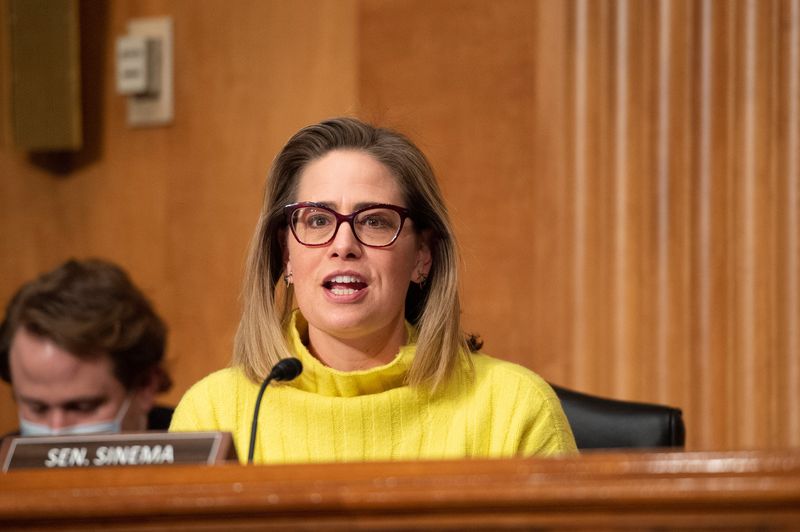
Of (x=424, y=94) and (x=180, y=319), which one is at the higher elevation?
(x=424, y=94)

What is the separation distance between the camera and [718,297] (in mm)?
3074

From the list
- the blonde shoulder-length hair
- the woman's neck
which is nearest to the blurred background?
the blonde shoulder-length hair

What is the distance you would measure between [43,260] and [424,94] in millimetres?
1654

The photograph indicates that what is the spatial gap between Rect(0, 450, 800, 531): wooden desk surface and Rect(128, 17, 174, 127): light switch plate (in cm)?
301

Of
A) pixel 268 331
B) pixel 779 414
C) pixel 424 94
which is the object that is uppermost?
pixel 424 94

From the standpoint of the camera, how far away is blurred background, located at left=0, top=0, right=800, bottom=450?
303 cm

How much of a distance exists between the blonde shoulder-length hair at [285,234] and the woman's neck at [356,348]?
0.06 meters

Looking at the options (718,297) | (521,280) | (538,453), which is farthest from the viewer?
(521,280)

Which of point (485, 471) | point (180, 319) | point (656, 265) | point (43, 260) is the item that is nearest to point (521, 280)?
point (656, 265)

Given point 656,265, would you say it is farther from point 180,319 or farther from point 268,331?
point 180,319

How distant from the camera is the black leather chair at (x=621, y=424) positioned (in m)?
2.13

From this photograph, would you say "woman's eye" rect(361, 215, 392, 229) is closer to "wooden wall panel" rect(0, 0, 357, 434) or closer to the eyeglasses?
the eyeglasses

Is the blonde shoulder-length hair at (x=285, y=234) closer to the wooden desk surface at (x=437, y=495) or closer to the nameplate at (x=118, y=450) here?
the nameplate at (x=118, y=450)

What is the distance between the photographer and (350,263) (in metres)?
1.94
